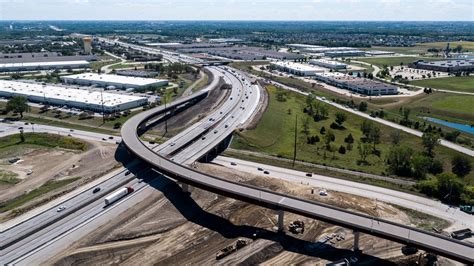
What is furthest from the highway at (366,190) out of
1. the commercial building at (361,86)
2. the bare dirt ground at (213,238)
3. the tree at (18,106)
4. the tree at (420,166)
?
the commercial building at (361,86)

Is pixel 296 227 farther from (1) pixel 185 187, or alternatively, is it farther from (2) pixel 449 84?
(2) pixel 449 84

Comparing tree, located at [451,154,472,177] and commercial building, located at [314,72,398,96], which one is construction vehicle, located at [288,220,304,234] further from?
commercial building, located at [314,72,398,96]

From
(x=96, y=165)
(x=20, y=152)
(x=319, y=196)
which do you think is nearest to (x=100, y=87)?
(x=20, y=152)

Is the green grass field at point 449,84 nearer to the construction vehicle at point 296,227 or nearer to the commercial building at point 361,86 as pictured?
the commercial building at point 361,86

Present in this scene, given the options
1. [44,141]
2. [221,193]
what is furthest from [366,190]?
[44,141]

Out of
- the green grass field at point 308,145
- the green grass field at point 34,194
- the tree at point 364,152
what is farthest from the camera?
the tree at point 364,152

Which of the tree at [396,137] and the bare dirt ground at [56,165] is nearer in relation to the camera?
the bare dirt ground at [56,165]

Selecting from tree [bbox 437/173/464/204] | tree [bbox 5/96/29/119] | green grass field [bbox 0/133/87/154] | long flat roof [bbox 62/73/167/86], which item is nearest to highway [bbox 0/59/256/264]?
green grass field [bbox 0/133/87/154]

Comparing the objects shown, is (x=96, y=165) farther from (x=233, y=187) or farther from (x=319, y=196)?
(x=319, y=196)
